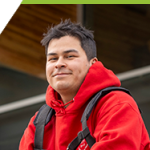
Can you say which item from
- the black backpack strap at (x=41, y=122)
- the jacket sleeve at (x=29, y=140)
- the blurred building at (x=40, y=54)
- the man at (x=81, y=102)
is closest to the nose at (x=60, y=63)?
the man at (x=81, y=102)

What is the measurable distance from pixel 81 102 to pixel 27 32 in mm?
2901

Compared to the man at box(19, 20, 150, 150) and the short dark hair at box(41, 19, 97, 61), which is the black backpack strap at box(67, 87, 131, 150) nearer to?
the man at box(19, 20, 150, 150)

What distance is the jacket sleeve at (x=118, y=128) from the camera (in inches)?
43.2

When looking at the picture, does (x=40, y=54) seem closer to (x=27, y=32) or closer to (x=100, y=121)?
(x=27, y=32)

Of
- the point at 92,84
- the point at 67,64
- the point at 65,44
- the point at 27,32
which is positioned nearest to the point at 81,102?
the point at 92,84

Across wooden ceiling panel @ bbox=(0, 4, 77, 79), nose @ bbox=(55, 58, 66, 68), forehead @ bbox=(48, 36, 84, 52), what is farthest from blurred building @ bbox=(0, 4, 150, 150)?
nose @ bbox=(55, 58, 66, 68)

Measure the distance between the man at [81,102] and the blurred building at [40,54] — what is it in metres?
2.20

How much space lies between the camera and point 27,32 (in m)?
4.05

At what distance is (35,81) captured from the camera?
407 cm

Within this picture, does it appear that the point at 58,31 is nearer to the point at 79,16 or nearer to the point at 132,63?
the point at 132,63

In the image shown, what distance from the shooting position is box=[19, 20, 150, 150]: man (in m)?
1.14

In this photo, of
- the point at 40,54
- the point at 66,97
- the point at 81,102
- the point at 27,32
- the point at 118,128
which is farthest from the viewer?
the point at 40,54

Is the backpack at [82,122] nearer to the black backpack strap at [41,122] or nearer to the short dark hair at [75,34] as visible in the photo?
the black backpack strap at [41,122]

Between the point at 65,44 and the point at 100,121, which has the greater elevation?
the point at 65,44
